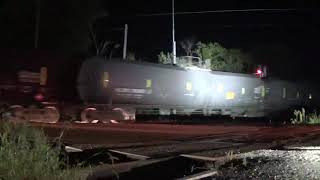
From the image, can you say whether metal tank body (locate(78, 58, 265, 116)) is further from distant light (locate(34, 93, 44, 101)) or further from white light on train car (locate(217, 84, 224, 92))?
distant light (locate(34, 93, 44, 101))

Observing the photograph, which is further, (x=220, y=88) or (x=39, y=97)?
(x=220, y=88)

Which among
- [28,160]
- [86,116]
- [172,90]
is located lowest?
[28,160]

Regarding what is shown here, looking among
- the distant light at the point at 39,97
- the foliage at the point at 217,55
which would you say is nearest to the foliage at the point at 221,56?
the foliage at the point at 217,55

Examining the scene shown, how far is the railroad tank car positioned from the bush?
1929 centimetres

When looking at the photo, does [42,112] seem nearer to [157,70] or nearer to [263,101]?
[157,70]

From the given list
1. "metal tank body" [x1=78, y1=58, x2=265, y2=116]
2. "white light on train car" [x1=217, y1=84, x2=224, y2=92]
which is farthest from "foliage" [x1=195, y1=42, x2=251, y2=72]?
"white light on train car" [x1=217, y1=84, x2=224, y2=92]

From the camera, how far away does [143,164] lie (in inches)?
391

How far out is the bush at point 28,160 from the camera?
696 cm

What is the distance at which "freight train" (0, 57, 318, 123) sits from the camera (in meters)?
27.2

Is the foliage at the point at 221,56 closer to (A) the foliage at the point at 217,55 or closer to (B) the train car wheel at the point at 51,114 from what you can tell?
(A) the foliage at the point at 217,55

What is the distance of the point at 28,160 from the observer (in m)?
7.24

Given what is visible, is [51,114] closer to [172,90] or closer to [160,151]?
[172,90]

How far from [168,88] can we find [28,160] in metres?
26.3

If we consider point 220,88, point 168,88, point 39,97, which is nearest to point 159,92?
point 168,88
